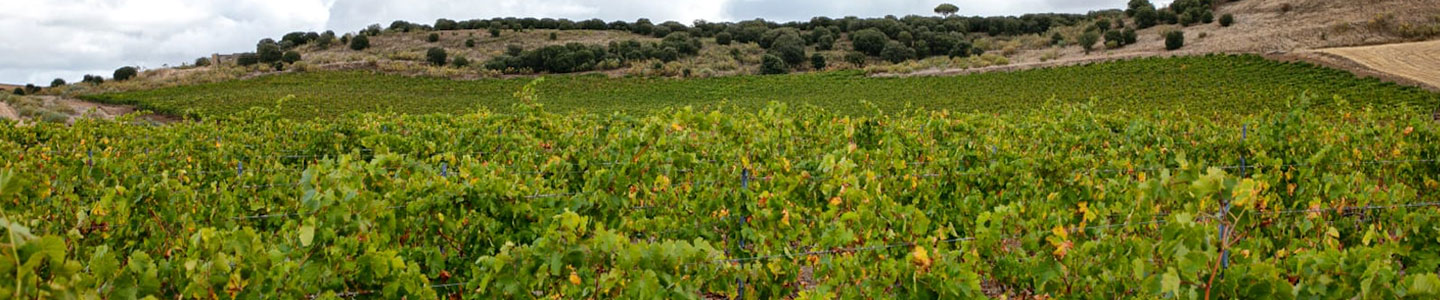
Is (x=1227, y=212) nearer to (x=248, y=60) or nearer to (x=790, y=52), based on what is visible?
(x=790, y=52)

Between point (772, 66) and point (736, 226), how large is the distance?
4903cm

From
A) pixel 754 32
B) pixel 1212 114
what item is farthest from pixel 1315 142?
pixel 754 32

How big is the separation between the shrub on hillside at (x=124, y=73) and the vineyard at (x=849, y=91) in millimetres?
13171

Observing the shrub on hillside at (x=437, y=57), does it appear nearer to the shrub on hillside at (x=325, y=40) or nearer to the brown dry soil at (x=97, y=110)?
the shrub on hillside at (x=325, y=40)

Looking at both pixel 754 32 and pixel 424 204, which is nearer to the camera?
pixel 424 204

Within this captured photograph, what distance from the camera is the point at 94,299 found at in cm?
234

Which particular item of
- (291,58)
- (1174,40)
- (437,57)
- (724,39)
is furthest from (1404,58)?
(291,58)

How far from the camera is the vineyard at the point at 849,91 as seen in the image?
30.1m

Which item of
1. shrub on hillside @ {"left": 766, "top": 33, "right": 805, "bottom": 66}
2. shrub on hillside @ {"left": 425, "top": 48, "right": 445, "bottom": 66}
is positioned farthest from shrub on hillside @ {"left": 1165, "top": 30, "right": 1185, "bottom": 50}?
shrub on hillside @ {"left": 425, "top": 48, "right": 445, "bottom": 66}

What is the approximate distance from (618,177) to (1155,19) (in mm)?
60486

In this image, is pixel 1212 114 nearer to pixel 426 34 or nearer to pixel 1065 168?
pixel 1065 168

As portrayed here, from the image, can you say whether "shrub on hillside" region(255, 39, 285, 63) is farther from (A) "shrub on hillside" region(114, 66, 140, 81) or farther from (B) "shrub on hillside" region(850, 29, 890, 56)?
(B) "shrub on hillside" region(850, 29, 890, 56)

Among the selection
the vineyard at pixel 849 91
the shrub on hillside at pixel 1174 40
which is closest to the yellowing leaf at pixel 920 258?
the vineyard at pixel 849 91

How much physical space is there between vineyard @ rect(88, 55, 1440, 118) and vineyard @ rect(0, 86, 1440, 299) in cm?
1927
